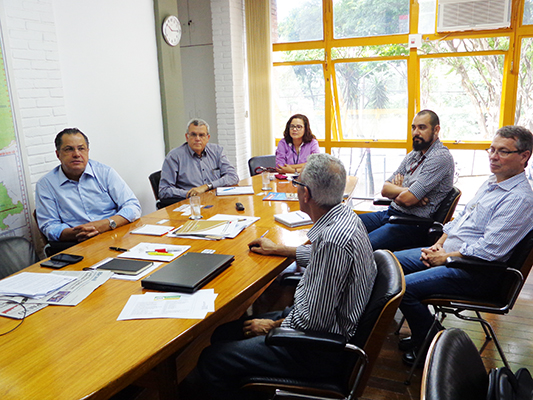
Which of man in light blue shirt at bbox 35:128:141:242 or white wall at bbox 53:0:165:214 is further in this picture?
white wall at bbox 53:0:165:214

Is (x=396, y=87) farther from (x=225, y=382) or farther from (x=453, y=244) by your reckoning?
(x=225, y=382)

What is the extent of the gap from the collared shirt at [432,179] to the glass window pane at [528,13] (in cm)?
270

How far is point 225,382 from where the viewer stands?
1.58 m

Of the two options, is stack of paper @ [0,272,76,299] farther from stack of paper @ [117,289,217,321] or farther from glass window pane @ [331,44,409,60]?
glass window pane @ [331,44,409,60]

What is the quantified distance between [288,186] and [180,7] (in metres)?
3.57

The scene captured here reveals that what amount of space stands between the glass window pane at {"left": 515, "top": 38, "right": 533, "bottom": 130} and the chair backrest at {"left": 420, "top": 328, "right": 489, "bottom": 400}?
16.2 ft

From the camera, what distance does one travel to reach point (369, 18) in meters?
5.31

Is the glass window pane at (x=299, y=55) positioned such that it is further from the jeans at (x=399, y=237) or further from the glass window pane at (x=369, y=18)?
the jeans at (x=399, y=237)

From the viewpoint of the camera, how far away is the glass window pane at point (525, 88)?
4.79 metres

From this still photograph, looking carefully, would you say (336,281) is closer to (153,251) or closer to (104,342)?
(104,342)

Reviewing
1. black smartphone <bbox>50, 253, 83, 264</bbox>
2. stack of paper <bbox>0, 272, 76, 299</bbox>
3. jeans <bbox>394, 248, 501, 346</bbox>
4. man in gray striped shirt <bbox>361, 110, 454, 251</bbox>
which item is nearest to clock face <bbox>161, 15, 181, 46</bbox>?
man in gray striped shirt <bbox>361, 110, 454, 251</bbox>

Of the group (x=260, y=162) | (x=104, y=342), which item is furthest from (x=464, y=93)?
(x=104, y=342)

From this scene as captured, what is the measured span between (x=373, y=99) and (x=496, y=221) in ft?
12.3

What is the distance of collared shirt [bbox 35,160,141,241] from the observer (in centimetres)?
282
